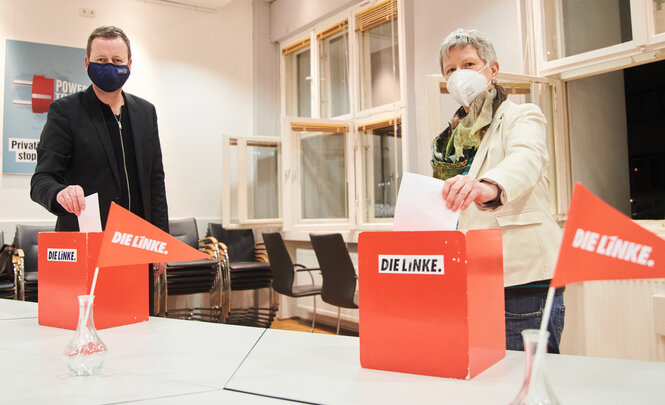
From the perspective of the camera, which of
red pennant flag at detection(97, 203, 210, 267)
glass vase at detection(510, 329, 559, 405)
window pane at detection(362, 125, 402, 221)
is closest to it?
glass vase at detection(510, 329, 559, 405)

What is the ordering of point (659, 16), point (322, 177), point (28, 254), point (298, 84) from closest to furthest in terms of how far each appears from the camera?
point (659, 16)
point (28, 254)
point (322, 177)
point (298, 84)

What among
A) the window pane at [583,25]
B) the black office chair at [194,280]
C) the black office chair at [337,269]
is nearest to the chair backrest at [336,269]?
the black office chair at [337,269]

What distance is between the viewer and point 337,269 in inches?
148

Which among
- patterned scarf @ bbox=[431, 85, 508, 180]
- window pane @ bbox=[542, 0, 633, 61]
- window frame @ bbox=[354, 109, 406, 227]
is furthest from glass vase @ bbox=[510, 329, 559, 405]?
window frame @ bbox=[354, 109, 406, 227]

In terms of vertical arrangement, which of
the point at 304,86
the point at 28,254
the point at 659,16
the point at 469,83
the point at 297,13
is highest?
the point at 297,13

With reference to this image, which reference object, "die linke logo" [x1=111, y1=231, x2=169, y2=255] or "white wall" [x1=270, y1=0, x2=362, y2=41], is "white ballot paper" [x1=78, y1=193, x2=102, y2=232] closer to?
"die linke logo" [x1=111, y1=231, x2=169, y2=255]

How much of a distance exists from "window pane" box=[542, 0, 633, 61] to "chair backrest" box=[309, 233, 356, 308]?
1.82 m

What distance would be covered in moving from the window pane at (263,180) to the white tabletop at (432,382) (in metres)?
4.92

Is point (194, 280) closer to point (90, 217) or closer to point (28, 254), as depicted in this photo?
point (28, 254)

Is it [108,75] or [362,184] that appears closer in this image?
[108,75]

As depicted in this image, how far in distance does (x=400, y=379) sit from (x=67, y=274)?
2.98 ft

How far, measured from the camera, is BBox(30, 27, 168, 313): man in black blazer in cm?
163

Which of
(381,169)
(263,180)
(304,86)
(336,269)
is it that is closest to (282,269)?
(336,269)

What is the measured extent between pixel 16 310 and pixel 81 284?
55cm
